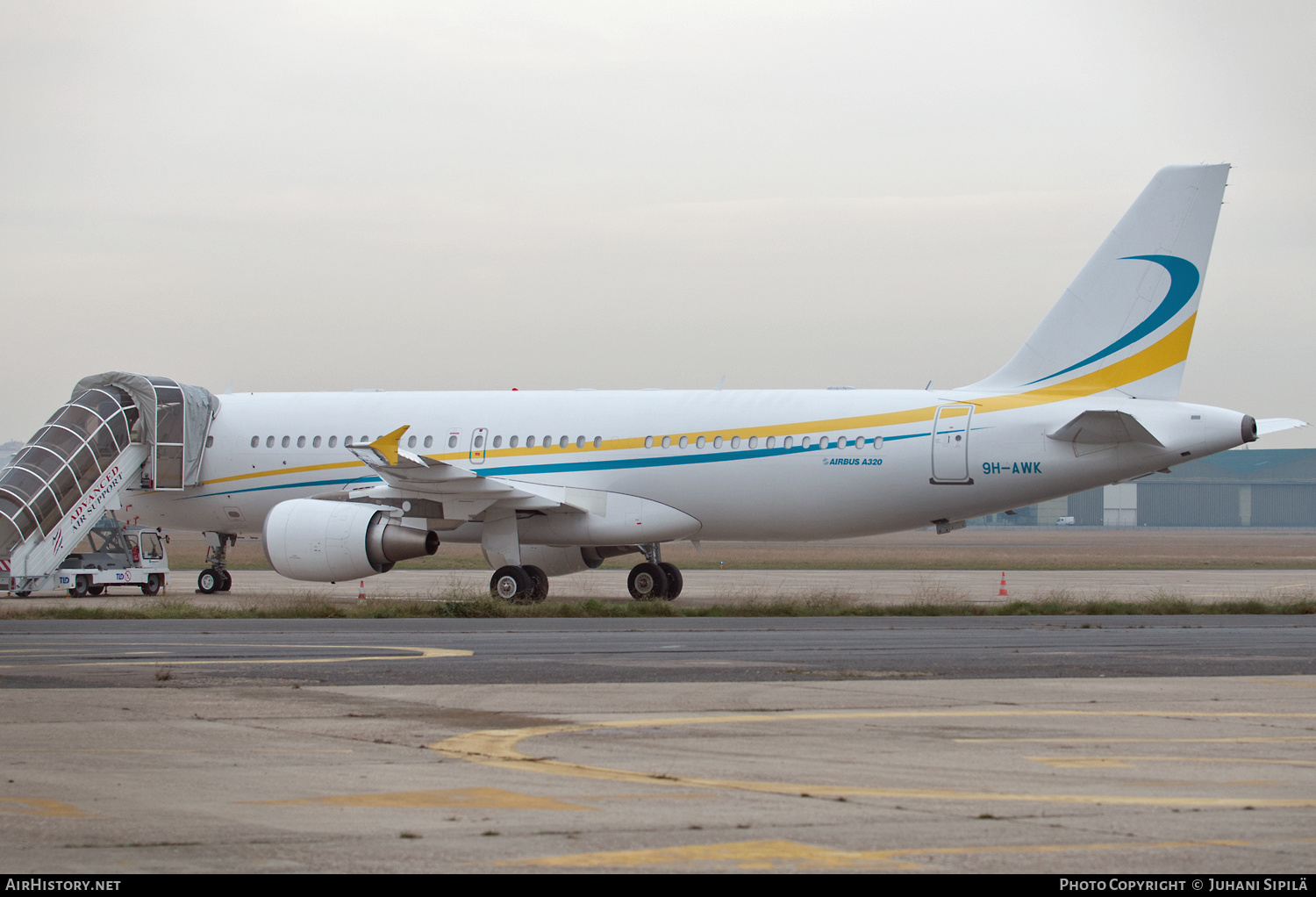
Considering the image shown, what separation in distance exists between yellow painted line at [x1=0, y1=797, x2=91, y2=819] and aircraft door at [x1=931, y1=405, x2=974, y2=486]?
19050 millimetres

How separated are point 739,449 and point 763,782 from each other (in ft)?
59.4

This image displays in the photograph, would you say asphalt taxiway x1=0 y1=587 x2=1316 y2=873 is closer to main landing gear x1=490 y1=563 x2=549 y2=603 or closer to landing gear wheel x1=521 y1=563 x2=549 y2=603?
main landing gear x1=490 y1=563 x2=549 y2=603

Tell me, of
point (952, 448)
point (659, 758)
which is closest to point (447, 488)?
point (952, 448)

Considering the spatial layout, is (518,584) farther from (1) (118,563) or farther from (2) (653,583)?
(1) (118,563)

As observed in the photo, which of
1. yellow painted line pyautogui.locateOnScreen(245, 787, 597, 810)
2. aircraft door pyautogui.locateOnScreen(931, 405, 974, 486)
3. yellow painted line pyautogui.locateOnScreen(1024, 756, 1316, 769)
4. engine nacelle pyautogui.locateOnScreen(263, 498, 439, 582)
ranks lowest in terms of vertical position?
yellow painted line pyautogui.locateOnScreen(245, 787, 597, 810)

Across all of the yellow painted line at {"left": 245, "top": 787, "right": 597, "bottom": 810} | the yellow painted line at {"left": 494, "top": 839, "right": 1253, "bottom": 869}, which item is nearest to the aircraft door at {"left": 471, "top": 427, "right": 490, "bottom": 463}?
the yellow painted line at {"left": 245, "top": 787, "right": 597, "bottom": 810}

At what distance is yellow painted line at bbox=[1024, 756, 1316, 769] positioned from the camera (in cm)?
829

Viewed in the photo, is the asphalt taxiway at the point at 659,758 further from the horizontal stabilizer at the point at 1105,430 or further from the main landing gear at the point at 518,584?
the main landing gear at the point at 518,584

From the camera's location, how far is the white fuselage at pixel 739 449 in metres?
23.9

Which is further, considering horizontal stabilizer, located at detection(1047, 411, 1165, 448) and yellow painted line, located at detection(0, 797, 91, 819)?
horizontal stabilizer, located at detection(1047, 411, 1165, 448)

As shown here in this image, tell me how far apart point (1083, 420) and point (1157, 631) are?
545 centimetres
